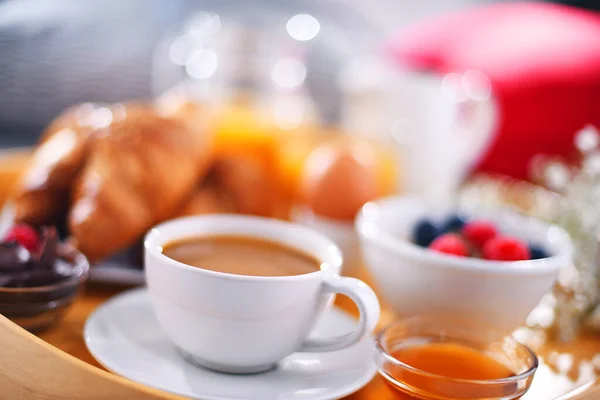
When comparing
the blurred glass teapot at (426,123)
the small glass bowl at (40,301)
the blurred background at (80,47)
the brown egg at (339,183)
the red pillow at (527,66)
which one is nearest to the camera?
the small glass bowl at (40,301)

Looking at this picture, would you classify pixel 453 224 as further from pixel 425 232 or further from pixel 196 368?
pixel 196 368

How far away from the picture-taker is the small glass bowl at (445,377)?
50 centimetres

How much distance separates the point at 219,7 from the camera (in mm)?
1834

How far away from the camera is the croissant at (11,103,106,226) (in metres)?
0.76

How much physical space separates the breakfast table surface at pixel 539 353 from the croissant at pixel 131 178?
2.2 inches

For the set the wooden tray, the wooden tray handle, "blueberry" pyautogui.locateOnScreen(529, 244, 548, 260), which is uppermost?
"blueberry" pyautogui.locateOnScreen(529, 244, 548, 260)

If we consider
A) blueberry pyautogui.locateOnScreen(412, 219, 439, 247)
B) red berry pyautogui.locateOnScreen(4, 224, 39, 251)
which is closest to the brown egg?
blueberry pyautogui.locateOnScreen(412, 219, 439, 247)

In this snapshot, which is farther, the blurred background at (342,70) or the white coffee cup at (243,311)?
the blurred background at (342,70)

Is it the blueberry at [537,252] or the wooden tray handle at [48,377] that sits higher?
the blueberry at [537,252]

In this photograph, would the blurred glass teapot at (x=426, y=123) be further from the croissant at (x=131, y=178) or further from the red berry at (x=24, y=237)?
the red berry at (x=24, y=237)

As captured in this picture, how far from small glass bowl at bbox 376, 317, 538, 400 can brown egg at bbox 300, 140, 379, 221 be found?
291 mm

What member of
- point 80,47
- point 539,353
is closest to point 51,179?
point 539,353

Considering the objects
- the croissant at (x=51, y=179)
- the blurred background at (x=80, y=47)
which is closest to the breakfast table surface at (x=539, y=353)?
the croissant at (x=51, y=179)

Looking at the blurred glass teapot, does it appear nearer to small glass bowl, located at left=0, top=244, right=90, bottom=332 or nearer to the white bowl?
the white bowl
